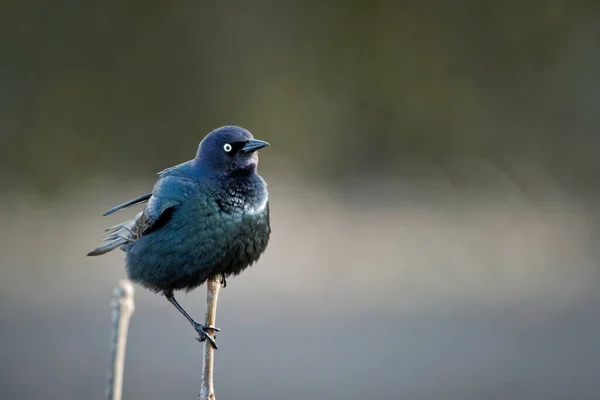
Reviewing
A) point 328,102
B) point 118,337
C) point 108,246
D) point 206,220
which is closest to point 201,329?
point 206,220

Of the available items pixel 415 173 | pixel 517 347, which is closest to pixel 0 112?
pixel 415 173

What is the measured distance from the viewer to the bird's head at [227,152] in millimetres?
3123

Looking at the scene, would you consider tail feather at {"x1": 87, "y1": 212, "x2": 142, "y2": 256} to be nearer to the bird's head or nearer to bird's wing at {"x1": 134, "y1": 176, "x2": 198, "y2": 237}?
bird's wing at {"x1": 134, "y1": 176, "x2": 198, "y2": 237}

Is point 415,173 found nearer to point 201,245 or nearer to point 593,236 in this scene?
point 593,236

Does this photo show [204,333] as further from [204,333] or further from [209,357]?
[209,357]

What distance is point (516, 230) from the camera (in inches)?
343

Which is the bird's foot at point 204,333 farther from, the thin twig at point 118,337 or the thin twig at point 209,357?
the thin twig at point 118,337

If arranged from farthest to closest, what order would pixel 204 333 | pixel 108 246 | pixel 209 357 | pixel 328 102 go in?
pixel 328 102 < pixel 108 246 < pixel 204 333 < pixel 209 357

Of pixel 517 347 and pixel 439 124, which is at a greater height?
pixel 439 124

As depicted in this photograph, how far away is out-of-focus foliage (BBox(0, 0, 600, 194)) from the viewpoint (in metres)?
12.0

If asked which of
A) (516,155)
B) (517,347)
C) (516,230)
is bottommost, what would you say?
(517,347)

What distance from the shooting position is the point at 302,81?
41.5ft

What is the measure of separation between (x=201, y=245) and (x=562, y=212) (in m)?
7.08

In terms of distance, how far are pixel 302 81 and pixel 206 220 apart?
9778mm
